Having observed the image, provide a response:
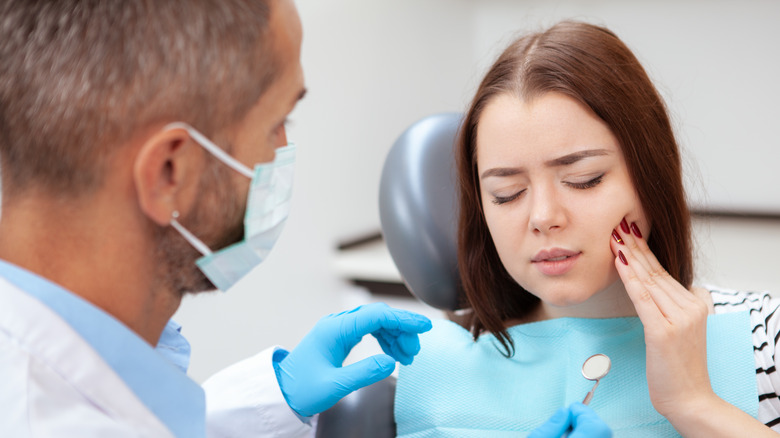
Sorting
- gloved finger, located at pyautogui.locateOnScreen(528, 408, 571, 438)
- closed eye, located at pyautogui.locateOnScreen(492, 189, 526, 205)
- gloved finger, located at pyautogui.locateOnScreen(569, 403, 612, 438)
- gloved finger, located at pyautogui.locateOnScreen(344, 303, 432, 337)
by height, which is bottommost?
gloved finger, located at pyautogui.locateOnScreen(528, 408, 571, 438)

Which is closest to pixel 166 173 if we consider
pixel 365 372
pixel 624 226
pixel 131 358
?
pixel 131 358

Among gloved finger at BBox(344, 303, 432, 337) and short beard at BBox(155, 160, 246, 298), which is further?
gloved finger at BBox(344, 303, 432, 337)

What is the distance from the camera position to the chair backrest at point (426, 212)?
1348 millimetres

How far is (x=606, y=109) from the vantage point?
3.43 feet

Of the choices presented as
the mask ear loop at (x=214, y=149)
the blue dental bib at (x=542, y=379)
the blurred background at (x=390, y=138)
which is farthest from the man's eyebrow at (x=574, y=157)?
the blurred background at (x=390, y=138)

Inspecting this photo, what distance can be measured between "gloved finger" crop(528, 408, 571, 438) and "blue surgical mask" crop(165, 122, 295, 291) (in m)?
0.43

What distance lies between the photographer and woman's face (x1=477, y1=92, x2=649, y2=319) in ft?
3.40

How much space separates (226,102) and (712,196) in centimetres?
212

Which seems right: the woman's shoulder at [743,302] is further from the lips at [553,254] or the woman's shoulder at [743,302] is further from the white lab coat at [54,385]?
the white lab coat at [54,385]

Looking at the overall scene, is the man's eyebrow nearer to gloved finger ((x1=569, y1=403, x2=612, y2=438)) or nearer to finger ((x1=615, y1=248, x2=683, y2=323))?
finger ((x1=615, y1=248, x2=683, y2=323))

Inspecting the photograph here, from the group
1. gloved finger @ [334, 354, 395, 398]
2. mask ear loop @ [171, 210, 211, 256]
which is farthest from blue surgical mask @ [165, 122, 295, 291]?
gloved finger @ [334, 354, 395, 398]

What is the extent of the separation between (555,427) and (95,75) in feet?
2.27


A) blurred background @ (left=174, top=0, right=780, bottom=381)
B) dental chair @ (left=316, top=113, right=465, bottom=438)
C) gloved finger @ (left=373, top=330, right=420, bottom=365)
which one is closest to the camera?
gloved finger @ (left=373, top=330, right=420, bottom=365)

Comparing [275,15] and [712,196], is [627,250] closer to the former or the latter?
[275,15]
